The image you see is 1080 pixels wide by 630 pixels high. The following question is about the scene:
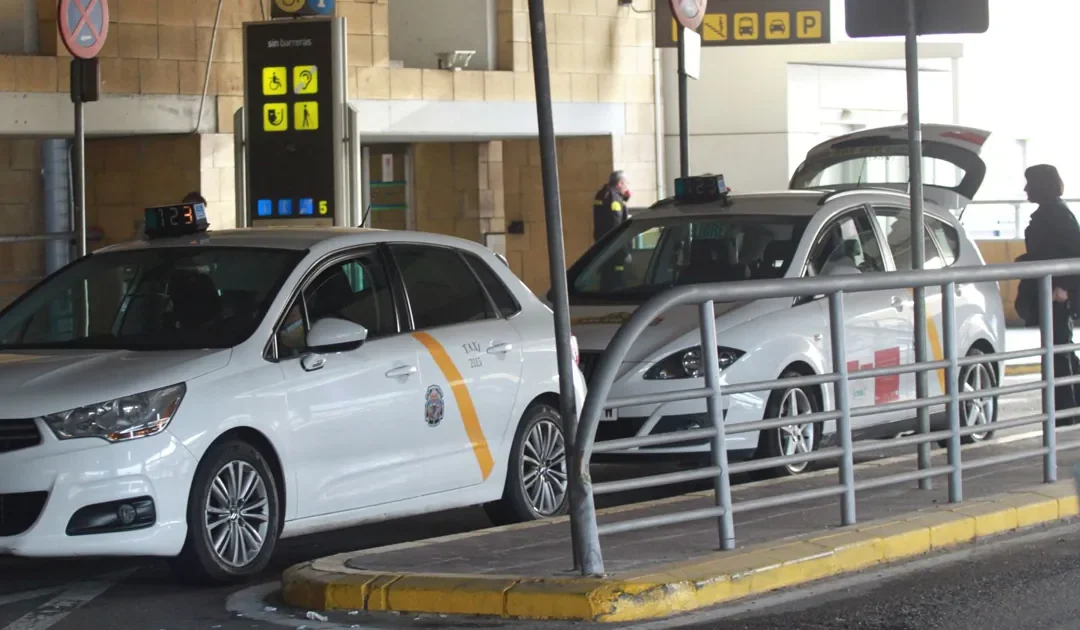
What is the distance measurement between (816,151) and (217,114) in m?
6.75

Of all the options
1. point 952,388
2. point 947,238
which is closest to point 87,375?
point 952,388

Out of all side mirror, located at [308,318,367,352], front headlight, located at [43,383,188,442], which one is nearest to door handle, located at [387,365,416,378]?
side mirror, located at [308,318,367,352]

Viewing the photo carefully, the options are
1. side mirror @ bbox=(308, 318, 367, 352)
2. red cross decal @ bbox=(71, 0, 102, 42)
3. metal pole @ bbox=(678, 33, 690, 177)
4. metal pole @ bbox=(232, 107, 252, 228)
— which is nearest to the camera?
side mirror @ bbox=(308, 318, 367, 352)

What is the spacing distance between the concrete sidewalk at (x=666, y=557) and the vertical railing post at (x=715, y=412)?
0.35 feet

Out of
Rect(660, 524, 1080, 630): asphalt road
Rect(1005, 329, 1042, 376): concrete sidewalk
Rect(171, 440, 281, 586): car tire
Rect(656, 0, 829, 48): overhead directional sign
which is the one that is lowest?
Rect(660, 524, 1080, 630): asphalt road

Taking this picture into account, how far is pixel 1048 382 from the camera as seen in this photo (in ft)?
31.9

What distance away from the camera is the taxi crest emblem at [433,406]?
888 cm

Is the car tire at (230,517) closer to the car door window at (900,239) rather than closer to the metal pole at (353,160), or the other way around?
the car door window at (900,239)

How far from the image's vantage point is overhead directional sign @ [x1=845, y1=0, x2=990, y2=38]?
9.73 metres

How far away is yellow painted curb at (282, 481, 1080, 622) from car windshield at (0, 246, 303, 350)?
1.36m

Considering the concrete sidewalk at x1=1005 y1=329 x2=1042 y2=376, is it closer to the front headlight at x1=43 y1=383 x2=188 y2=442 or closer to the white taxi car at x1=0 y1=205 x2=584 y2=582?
the white taxi car at x1=0 y1=205 x2=584 y2=582

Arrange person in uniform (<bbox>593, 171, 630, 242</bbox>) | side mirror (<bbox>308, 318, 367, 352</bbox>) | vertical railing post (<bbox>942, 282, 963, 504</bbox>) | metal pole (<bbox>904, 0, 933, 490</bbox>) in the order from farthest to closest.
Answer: person in uniform (<bbox>593, 171, 630, 242</bbox>) → metal pole (<bbox>904, 0, 933, 490</bbox>) → vertical railing post (<bbox>942, 282, 963, 504</bbox>) → side mirror (<bbox>308, 318, 367, 352</bbox>)

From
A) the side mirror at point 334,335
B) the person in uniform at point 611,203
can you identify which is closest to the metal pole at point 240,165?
the person in uniform at point 611,203

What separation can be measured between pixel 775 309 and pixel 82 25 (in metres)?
5.65
